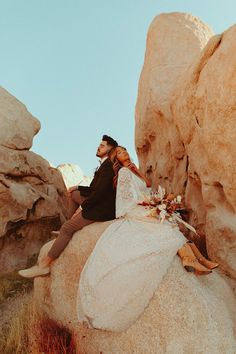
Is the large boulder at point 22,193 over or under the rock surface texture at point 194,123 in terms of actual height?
under

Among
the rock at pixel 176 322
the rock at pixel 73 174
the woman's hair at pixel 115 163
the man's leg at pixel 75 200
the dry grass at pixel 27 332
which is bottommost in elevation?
the rock at pixel 73 174

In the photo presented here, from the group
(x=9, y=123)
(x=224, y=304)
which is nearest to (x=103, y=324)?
(x=224, y=304)

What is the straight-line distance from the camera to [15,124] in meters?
9.35

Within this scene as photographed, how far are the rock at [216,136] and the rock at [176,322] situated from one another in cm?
83

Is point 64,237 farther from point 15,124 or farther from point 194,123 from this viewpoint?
point 15,124

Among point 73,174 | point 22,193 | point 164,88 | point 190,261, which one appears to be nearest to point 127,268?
point 190,261

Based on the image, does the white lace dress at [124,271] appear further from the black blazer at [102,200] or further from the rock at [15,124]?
the rock at [15,124]

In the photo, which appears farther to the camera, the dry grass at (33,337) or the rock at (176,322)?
the dry grass at (33,337)

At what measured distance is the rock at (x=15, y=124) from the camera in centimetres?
893

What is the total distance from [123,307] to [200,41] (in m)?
7.02

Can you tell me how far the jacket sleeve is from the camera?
525 centimetres

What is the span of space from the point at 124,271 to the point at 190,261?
0.82m

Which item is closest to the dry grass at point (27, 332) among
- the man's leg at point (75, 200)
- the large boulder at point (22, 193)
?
the large boulder at point (22, 193)

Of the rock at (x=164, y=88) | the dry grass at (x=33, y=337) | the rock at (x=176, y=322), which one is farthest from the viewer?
the rock at (x=164, y=88)
